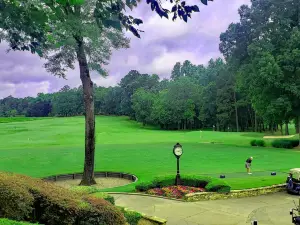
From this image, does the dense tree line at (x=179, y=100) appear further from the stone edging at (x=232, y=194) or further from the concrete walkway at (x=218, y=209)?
the concrete walkway at (x=218, y=209)

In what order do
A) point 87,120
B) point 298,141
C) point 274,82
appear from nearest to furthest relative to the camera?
point 87,120 → point 274,82 → point 298,141

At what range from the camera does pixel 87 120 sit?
21.5m

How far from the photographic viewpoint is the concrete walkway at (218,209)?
13648 mm

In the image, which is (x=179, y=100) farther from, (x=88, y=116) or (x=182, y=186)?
(x=182, y=186)

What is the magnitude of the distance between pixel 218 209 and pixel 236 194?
2.75 metres

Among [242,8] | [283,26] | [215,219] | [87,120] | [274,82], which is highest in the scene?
[242,8]

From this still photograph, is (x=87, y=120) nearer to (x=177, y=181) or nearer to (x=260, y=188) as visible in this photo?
(x=177, y=181)

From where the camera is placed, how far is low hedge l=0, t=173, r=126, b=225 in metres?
7.25

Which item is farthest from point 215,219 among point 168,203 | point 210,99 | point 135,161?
point 210,99

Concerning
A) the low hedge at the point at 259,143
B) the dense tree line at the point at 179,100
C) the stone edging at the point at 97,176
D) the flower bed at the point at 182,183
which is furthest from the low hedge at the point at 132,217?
the dense tree line at the point at 179,100

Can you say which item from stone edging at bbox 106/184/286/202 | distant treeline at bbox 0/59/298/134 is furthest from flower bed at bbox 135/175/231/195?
distant treeline at bbox 0/59/298/134

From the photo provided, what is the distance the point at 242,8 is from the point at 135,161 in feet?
79.3

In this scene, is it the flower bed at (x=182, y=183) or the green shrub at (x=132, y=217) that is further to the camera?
the flower bed at (x=182, y=183)

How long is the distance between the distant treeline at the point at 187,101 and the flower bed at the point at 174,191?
40.2 metres
